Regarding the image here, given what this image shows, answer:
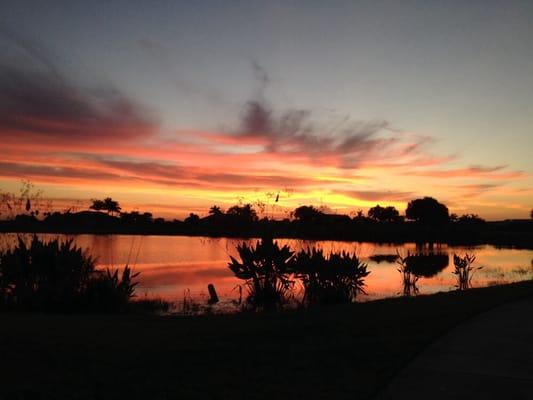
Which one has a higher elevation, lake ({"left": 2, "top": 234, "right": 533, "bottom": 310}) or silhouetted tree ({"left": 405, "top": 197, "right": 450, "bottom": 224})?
silhouetted tree ({"left": 405, "top": 197, "right": 450, "bottom": 224})

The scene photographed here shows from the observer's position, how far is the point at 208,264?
3316cm

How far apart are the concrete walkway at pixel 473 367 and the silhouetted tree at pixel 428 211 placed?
11586cm

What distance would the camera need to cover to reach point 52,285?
44.0ft

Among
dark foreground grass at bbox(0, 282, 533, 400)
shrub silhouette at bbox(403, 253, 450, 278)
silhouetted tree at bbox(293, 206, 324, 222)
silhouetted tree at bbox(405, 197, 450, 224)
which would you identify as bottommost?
dark foreground grass at bbox(0, 282, 533, 400)

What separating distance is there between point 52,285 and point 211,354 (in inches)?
312

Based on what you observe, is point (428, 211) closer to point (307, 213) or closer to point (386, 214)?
point (386, 214)

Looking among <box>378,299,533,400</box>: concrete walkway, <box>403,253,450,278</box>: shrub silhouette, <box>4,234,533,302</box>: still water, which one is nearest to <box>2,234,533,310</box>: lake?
<box>4,234,533,302</box>: still water

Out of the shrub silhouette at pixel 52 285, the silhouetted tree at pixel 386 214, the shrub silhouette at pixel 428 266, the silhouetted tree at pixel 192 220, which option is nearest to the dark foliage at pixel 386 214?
the silhouetted tree at pixel 386 214

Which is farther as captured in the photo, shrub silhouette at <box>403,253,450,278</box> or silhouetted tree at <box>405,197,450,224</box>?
silhouetted tree at <box>405,197,450,224</box>

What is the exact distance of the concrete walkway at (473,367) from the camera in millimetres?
5719

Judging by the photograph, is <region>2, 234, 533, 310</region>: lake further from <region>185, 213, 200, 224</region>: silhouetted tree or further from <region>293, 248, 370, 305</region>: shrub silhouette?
<region>185, 213, 200, 224</region>: silhouetted tree

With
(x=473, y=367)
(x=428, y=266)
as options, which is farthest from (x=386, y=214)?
(x=473, y=367)

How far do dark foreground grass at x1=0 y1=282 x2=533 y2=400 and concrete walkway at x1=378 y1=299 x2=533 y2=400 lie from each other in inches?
10.3

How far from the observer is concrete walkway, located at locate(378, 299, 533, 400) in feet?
18.8
